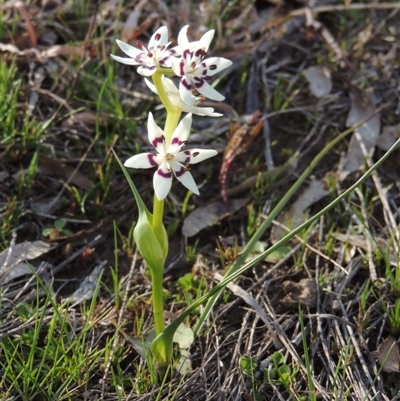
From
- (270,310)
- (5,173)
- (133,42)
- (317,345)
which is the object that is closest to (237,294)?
(270,310)

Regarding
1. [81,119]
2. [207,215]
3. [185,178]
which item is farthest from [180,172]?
[81,119]

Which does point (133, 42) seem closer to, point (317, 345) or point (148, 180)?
point (148, 180)

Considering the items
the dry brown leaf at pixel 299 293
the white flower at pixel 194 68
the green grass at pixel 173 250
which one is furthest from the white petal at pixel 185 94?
the dry brown leaf at pixel 299 293

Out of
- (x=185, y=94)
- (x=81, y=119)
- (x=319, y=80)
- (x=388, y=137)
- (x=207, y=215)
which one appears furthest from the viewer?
(x=319, y=80)

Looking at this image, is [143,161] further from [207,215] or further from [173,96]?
[207,215]

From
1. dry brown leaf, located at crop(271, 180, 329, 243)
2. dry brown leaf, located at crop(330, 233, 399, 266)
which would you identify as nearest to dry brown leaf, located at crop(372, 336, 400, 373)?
dry brown leaf, located at crop(330, 233, 399, 266)
